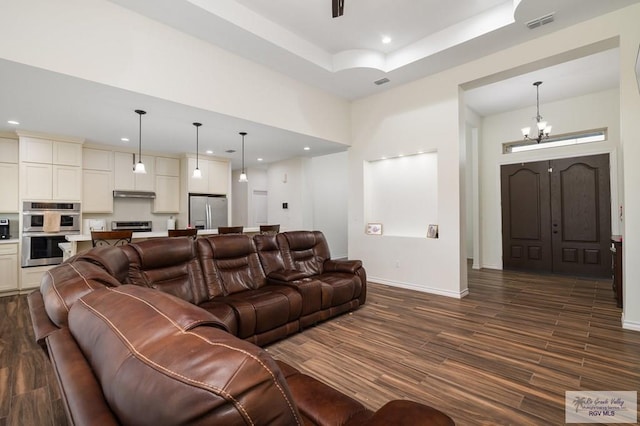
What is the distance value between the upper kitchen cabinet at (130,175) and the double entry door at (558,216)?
7835 mm

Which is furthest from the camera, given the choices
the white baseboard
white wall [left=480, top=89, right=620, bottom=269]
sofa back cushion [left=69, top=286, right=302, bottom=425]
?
white wall [left=480, top=89, right=620, bottom=269]

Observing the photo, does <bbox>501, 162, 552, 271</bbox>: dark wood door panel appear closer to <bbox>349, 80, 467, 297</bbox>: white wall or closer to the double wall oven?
<bbox>349, 80, 467, 297</bbox>: white wall

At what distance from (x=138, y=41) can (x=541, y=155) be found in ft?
23.3

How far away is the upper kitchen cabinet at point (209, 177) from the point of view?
6.84 metres

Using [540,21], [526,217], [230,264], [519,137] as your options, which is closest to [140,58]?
[230,264]

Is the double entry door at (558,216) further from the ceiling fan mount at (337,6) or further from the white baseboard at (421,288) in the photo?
the ceiling fan mount at (337,6)

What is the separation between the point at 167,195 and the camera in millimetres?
6879

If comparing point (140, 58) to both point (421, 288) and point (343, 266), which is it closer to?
point (343, 266)

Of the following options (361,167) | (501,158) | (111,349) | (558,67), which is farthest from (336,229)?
(111,349)

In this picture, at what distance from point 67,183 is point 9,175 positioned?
781 mm

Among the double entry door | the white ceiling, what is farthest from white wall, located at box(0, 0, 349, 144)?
the double entry door

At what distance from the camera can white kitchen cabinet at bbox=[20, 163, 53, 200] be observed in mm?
4828

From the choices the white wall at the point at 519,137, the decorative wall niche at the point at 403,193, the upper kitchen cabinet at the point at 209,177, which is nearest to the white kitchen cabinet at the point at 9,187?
the upper kitchen cabinet at the point at 209,177

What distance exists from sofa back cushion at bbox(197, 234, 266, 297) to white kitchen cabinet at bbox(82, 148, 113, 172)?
13.8 feet
